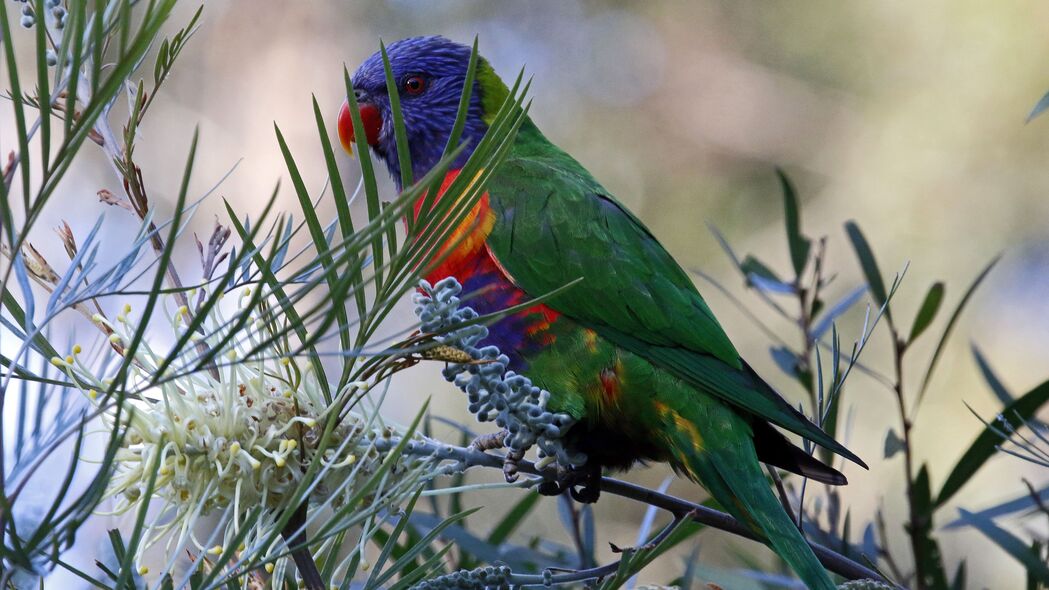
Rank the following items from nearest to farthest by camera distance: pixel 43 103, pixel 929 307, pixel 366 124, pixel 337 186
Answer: pixel 43 103, pixel 337 186, pixel 929 307, pixel 366 124

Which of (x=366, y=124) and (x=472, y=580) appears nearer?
(x=472, y=580)

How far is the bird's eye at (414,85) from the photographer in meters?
2.00

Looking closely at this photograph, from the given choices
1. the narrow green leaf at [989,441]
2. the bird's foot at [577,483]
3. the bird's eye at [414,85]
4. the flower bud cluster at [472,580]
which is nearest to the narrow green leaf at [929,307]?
the narrow green leaf at [989,441]

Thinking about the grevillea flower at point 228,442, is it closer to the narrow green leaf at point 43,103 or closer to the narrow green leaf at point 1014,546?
the narrow green leaf at point 43,103

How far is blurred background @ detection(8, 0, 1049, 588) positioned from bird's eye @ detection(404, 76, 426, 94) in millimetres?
1525

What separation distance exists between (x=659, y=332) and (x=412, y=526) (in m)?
0.46

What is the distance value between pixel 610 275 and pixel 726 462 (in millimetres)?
340

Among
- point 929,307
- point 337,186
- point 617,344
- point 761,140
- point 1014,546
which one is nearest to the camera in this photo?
point 337,186

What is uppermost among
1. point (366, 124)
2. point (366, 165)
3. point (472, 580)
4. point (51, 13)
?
point (366, 124)

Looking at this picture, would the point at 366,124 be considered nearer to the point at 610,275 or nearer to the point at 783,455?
the point at 610,275

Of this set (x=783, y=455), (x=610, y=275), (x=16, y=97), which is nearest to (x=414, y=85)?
(x=610, y=275)

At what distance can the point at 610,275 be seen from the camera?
1422 mm

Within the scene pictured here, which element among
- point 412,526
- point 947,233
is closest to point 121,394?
point 412,526

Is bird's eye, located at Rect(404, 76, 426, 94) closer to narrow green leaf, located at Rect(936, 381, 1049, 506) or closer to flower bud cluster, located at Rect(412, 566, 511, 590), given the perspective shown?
narrow green leaf, located at Rect(936, 381, 1049, 506)
